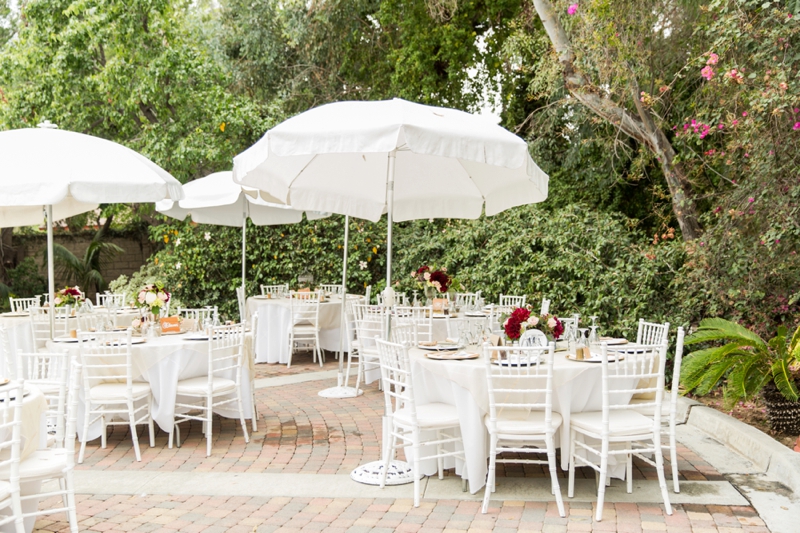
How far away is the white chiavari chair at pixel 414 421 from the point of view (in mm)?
4887

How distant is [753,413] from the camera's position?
696 centimetres

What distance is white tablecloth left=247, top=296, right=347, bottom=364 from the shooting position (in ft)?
35.0

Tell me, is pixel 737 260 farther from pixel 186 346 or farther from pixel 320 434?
pixel 186 346

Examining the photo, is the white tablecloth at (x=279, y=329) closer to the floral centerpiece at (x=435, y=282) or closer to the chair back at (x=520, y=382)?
the floral centerpiece at (x=435, y=282)

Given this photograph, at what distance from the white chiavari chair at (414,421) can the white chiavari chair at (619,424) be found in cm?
87

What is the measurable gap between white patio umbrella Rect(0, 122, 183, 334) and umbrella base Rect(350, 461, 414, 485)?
3.01 meters

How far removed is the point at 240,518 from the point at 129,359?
202 cm

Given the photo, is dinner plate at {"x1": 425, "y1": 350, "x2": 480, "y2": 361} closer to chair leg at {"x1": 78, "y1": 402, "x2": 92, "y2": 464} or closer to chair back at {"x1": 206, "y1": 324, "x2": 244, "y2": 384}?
chair back at {"x1": 206, "y1": 324, "x2": 244, "y2": 384}

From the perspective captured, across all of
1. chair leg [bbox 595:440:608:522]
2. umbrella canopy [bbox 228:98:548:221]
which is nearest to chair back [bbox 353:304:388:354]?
umbrella canopy [bbox 228:98:548:221]

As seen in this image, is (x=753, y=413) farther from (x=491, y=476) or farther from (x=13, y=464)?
(x=13, y=464)

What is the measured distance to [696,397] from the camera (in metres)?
7.90

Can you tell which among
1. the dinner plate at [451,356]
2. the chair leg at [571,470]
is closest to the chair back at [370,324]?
the dinner plate at [451,356]

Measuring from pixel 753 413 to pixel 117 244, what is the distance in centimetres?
1516

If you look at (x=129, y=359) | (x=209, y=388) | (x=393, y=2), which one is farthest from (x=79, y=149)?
(x=393, y=2)
